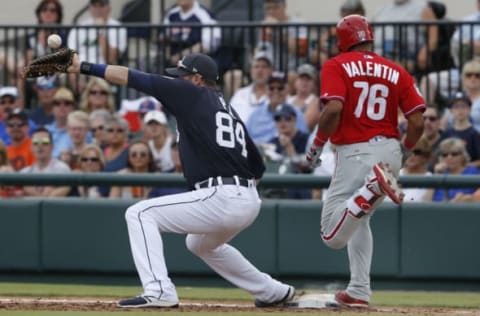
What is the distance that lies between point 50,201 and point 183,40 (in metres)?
3.11

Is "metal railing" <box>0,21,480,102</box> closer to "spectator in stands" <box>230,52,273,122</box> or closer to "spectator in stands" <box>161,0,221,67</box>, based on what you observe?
"spectator in stands" <box>161,0,221,67</box>

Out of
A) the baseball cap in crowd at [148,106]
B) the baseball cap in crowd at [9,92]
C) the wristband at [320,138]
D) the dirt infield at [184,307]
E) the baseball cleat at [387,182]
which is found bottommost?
the dirt infield at [184,307]

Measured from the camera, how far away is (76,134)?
13617 millimetres

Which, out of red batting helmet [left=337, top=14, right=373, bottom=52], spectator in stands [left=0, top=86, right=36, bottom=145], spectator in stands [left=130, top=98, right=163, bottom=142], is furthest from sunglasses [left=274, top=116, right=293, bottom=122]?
red batting helmet [left=337, top=14, right=373, bottom=52]

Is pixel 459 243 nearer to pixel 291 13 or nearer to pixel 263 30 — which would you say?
pixel 263 30

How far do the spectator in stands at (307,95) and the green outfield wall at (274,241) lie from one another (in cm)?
218

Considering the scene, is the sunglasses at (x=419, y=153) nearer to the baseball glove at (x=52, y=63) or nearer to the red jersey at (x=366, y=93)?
the red jersey at (x=366, y=93)

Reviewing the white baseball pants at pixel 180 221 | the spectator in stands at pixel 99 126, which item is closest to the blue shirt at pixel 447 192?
the spectator in stands at pixel 99 126

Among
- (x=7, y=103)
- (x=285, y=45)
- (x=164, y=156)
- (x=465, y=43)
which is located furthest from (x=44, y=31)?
(x=465, y=43)

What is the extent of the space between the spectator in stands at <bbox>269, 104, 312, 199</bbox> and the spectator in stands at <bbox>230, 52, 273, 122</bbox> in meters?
0.62

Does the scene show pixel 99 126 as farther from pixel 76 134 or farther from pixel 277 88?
pixel 277 88

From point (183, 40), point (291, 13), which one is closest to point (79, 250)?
point (183, 40)

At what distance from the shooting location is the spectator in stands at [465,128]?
1273 cm

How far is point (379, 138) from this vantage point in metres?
9.09
